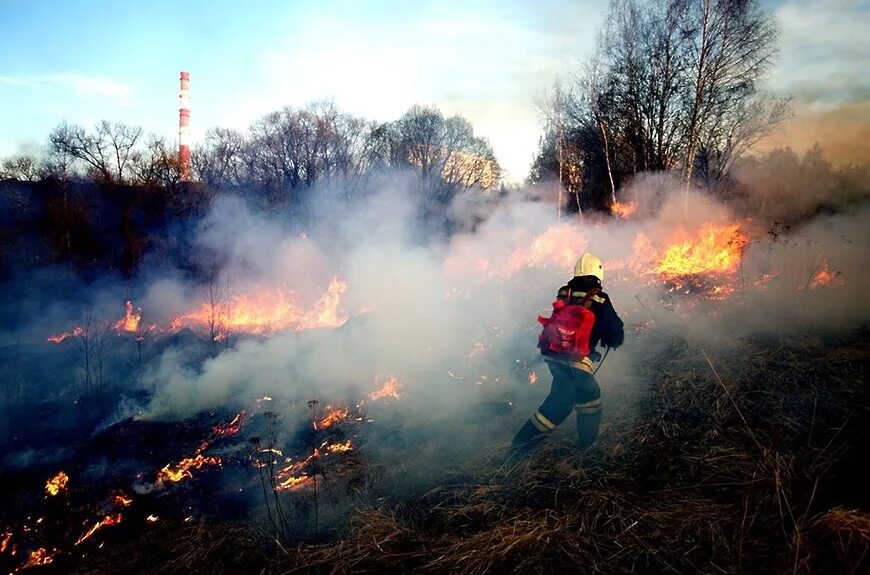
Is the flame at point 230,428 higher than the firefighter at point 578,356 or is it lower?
lower

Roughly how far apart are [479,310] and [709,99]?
12153mm

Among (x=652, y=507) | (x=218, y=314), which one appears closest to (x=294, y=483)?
(x=652, y=507)

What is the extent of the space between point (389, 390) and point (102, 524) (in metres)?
3.70

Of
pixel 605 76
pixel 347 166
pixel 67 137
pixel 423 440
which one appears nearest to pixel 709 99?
pixel 605 76

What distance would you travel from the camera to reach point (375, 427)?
19.7ft

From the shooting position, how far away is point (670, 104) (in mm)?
16281

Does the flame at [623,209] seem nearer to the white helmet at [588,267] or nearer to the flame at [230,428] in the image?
the white helmet at [588,267]

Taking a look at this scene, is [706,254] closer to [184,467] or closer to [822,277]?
[822,277]

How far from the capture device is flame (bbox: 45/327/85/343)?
10.2 metres

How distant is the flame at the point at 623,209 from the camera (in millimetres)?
15493

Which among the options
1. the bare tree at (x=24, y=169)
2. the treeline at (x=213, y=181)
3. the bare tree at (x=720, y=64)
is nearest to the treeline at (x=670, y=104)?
the bare tree at (x=720, y=64)

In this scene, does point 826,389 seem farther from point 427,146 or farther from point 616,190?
point 427,146

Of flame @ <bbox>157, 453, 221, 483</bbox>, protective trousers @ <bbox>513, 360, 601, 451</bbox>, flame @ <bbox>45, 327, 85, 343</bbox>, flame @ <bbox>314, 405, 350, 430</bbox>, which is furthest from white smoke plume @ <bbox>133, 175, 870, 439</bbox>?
protective trousers @ <bbox>513, 360, 601, 451</bbox>

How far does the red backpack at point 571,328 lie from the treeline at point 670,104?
14.3m
